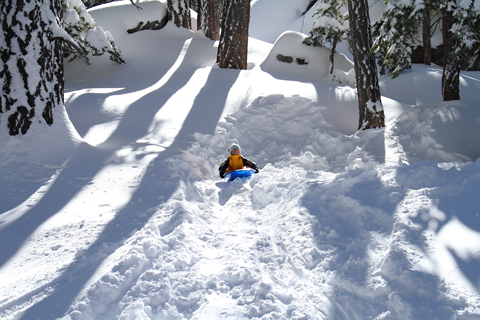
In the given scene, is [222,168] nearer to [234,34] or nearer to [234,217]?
[234,217]

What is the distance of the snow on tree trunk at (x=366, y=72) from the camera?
22.9 ft

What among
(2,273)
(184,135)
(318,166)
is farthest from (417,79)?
(2,273)

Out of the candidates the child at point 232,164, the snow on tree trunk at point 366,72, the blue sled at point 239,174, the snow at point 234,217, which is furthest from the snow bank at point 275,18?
the blue sled at point 239,174

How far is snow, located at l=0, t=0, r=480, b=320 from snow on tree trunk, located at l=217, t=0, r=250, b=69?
396 cm

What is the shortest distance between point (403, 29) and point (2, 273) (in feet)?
27.5

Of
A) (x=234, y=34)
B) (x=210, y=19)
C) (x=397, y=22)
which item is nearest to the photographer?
(x=397, y=22)

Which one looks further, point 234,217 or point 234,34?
point 234,34

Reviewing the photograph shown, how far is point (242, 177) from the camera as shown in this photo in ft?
17.3

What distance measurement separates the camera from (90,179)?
14.0 feet

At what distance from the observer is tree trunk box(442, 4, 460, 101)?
726 cm

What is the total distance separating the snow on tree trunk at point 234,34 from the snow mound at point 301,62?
1.58m

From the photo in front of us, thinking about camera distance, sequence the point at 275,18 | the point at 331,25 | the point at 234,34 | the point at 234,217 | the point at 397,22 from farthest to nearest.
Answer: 1. the point at 275,18
2. the point at 331,25
3. the point at 234,34
4. the point at 397,22
5. the point at 234,217

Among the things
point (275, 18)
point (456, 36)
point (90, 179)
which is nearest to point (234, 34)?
point (456, 36)

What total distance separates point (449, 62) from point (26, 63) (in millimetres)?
8586
